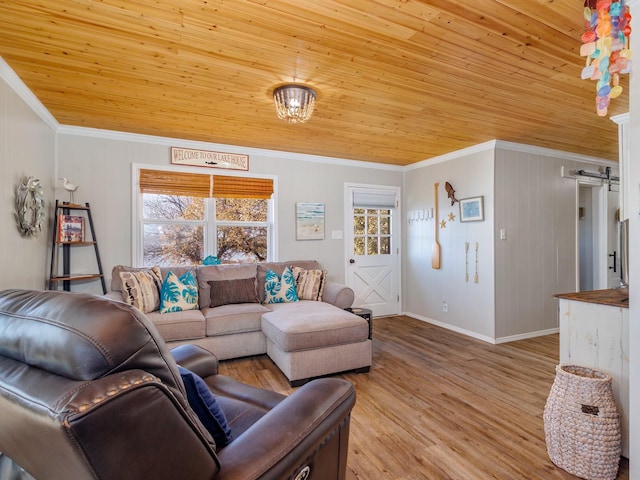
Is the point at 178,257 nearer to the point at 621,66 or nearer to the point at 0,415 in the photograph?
the point at 0,415

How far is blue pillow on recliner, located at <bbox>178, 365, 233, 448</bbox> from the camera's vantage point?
3.29ft

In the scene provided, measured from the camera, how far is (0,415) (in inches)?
28.0

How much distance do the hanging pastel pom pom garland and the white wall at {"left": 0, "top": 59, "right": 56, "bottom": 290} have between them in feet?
10.2

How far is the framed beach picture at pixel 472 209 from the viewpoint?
3990 millimetres

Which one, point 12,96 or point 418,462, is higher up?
point 12,96

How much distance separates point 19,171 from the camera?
2467 mm

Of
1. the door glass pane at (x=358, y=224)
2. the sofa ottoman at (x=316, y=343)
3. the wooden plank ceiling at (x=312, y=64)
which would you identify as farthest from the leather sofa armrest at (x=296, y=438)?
the door glass pane at (x=358, y=224)

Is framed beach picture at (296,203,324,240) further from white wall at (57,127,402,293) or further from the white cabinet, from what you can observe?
the white cabinet

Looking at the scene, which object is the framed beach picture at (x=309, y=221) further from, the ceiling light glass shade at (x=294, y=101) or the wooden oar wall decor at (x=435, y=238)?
the ceiling light glass shade at (x=294, y=101)

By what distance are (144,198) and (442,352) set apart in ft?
11.9

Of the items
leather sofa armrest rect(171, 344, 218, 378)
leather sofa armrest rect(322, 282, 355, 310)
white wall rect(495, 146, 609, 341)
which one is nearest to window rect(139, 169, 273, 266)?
leather sofa armrest rect(322, 282, 355, 310)

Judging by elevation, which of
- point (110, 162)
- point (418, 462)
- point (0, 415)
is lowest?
point (418, 462)

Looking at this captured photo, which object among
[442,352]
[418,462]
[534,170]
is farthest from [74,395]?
[534,170]

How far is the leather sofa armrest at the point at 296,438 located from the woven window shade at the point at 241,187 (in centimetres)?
320
